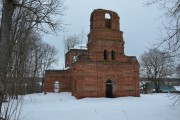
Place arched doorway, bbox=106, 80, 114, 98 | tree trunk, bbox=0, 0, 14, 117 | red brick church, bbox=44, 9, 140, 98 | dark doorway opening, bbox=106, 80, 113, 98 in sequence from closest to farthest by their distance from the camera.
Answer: tree trunk, bbox=0, 0, 14, 117 < red brick church, bbox=44, 9, 140, 98 < arched doorway, bbox=106, 80, 114, 98 < dark doorway opening, bbox=106, 80, 113, 98

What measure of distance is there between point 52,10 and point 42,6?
2.64 feet

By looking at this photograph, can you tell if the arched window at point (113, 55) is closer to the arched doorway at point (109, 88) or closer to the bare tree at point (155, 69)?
the arched doorway at point (109, 88)

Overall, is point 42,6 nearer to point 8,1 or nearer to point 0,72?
point 8,1

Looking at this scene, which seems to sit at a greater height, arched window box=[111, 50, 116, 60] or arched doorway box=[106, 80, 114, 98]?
arched window box=[111, 50, 116, 60]

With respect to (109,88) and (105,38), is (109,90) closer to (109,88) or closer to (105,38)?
(109,88)

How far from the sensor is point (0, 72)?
7.16 metres

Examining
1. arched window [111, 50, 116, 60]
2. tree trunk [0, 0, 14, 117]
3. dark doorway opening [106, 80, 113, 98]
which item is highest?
arched window [111, 50, 116, 60]

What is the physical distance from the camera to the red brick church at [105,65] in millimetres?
26922

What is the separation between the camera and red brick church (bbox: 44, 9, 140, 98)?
26.9 m

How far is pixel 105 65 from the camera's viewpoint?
1089 inches

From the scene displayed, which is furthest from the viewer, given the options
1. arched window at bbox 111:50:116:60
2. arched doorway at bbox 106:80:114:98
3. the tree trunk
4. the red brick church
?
arched window at bbox 111:50:116:60

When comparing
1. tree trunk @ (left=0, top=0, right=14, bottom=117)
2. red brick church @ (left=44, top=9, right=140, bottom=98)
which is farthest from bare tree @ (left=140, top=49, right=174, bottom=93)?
tree trunk @ (left=0, top=0, right=14, bottom=117)

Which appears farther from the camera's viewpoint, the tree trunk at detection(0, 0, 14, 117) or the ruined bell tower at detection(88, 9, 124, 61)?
the ruined bell tower at detection(88, 9, 124, 61)

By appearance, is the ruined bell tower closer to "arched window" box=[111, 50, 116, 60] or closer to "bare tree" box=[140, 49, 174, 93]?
"arched window" box=[111, 50, 116, 60]
